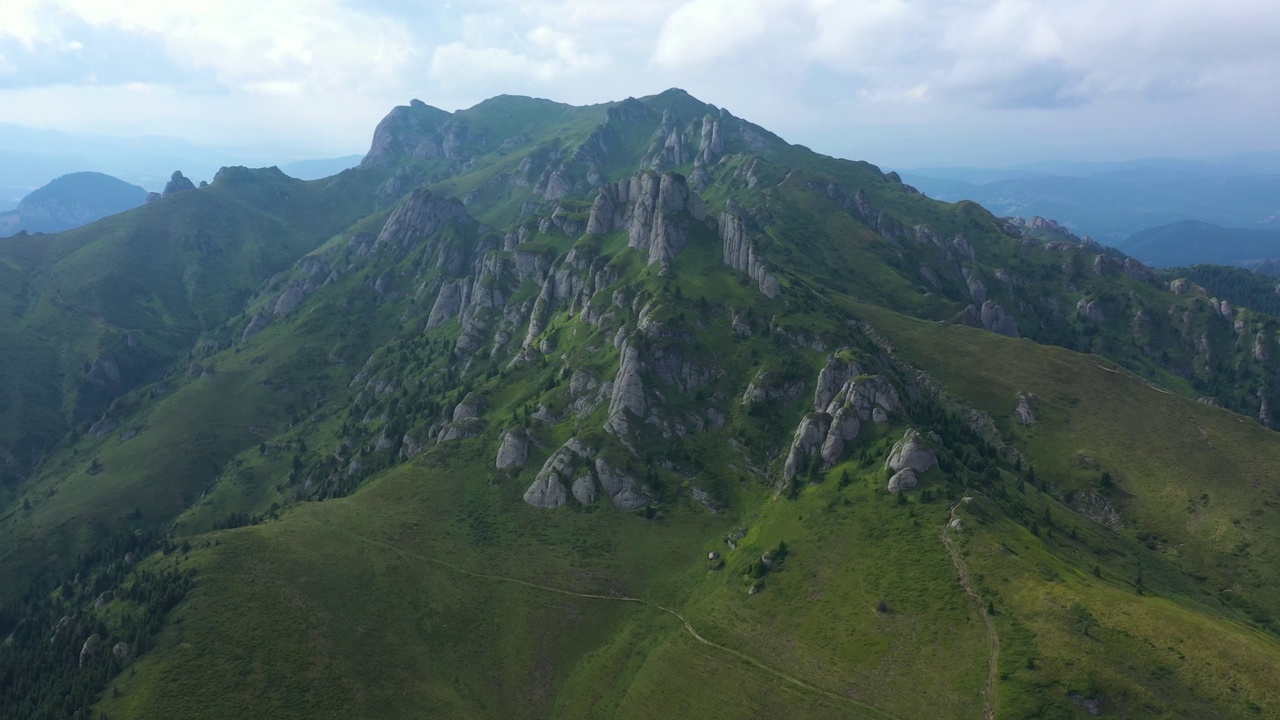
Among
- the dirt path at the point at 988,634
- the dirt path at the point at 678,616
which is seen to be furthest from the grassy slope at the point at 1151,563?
the dirt path at the point at 678,616

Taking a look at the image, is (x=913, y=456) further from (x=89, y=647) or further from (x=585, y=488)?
(x=89, y=647)

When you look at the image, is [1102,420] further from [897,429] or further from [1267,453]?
[897,429]

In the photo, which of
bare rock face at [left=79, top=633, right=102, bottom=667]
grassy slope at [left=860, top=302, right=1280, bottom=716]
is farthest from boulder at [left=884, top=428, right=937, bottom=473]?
bare rock face at [left=79, top=633, right=102, bottom=667]

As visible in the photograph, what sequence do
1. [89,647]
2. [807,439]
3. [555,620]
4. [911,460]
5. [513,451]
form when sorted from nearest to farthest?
[89,647], [555,620], [911,460], [807,439], [513,451]

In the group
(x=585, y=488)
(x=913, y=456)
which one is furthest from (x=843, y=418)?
(x=585, y=488)

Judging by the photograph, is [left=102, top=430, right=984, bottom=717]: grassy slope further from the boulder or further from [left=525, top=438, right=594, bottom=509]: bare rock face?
the boulder

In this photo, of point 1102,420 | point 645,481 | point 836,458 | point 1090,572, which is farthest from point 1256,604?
point 645,481
